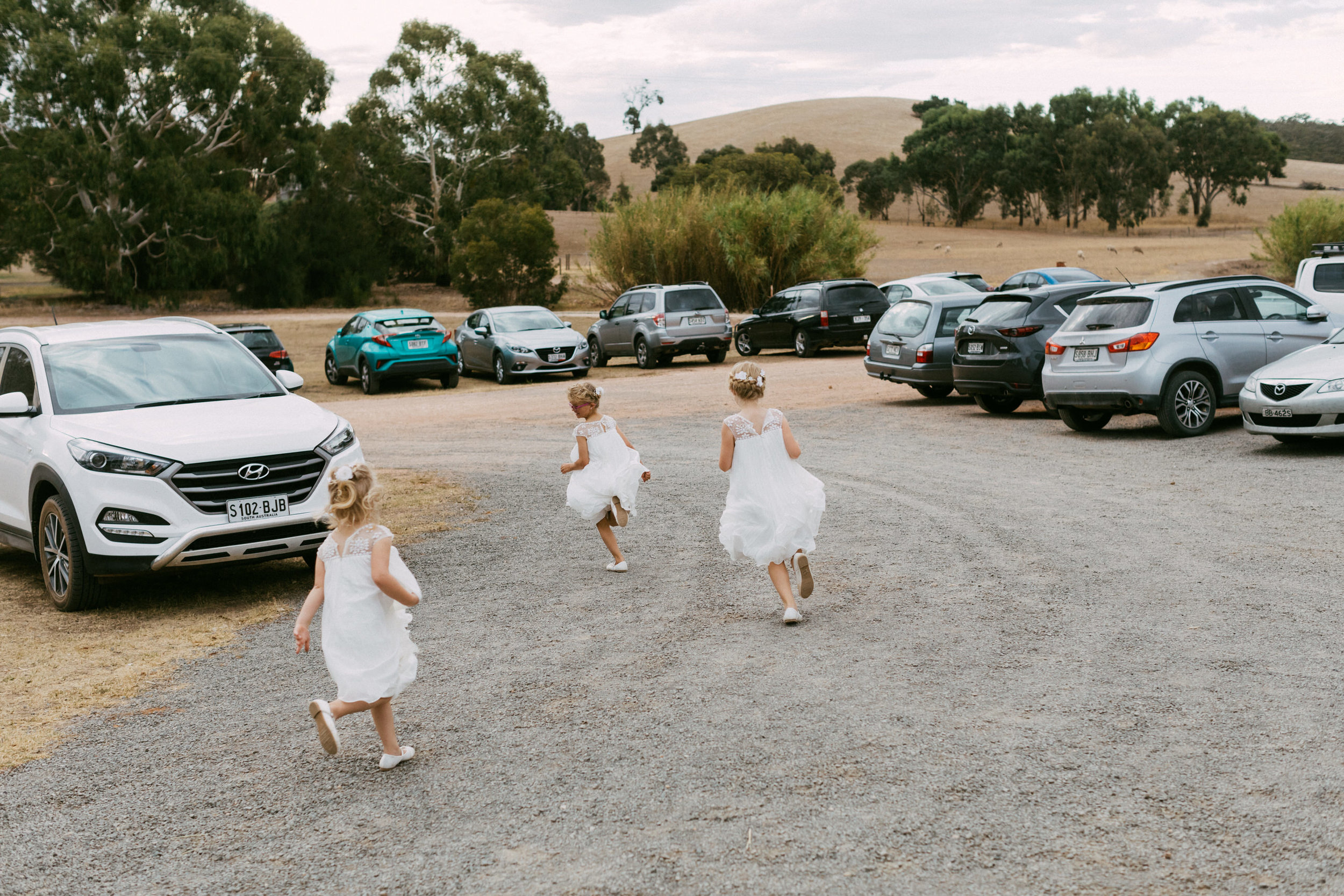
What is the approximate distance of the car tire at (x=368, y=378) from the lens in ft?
80.2

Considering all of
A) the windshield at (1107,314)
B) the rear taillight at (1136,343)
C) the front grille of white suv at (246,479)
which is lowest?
the front grille of white suv at (246,479)

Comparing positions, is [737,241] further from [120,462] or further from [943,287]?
[120,462]

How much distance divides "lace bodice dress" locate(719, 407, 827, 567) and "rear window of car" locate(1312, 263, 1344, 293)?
13903mm

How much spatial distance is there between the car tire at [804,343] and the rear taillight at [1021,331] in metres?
12.4

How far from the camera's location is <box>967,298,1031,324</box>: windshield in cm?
1561

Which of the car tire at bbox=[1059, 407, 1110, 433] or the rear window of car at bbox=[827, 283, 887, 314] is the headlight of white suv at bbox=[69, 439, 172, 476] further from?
the rear window of car at bbox=[827, 283, 887, 314]

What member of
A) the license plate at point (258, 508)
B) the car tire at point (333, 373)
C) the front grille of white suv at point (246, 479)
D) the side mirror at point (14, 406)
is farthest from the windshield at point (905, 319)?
the car tire at point (333, 373)

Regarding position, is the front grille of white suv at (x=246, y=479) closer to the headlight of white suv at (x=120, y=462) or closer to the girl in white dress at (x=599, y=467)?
the headlight of white suv at (x=120, y=462)

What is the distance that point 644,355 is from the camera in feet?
89.7

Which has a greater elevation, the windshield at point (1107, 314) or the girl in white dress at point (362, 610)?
the windshield at point (1107, 314)

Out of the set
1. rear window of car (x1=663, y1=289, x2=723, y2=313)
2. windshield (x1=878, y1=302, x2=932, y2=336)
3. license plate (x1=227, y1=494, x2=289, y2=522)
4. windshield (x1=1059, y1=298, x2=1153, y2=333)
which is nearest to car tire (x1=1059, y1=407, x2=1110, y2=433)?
windshield (x1=1059, y1=298, x2=1153, y2=333)

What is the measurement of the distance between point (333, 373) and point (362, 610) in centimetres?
2347

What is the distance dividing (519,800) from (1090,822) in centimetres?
201

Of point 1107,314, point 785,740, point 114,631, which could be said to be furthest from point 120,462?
point 1107,314
